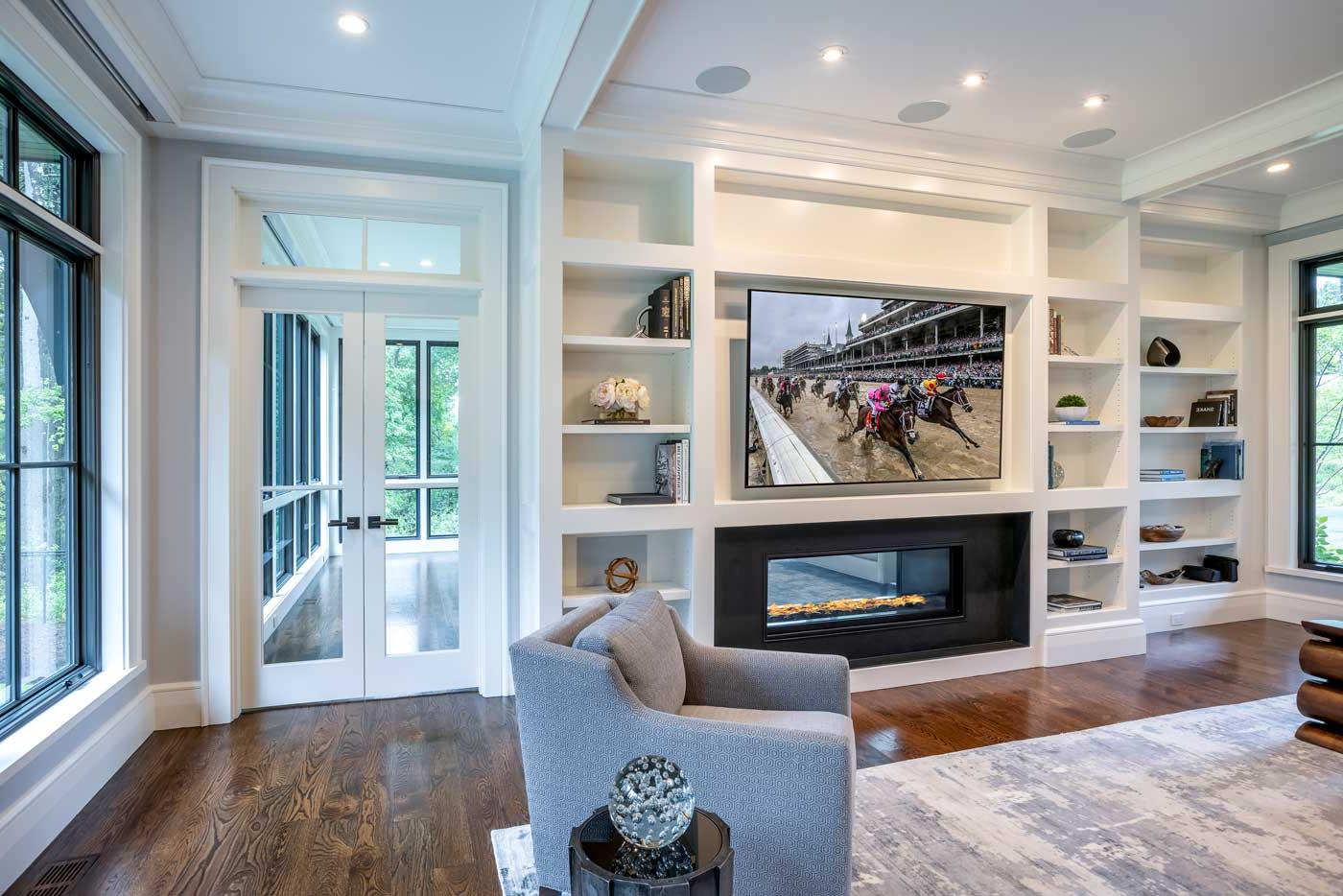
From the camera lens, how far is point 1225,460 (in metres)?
5.18

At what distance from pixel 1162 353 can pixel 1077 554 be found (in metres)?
1.59

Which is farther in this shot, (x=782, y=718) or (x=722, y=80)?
(x=722, y=80)

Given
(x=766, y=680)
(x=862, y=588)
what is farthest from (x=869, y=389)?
(x=766, y=680)

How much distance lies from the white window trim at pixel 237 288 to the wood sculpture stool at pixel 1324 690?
11.7ft

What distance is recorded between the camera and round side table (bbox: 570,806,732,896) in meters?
1.32

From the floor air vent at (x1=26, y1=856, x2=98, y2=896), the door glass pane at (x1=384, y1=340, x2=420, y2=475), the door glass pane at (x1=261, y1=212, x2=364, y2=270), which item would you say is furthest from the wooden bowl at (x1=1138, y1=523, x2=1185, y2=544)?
the floor air vent at (x1=26, y1=856, x2=98, y2=896)

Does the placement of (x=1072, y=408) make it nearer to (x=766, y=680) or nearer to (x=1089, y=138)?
(x=1089, y=138)

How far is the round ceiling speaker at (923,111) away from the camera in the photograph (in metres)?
3.44

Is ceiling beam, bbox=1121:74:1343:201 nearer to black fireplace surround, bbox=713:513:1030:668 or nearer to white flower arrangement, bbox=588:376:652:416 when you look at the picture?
black fireplace surround, bbox=713:513:1030:668

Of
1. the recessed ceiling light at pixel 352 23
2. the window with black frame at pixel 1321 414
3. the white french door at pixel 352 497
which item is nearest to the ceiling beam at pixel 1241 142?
the window with black frame at pixel 1321 414

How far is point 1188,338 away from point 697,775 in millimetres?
5135

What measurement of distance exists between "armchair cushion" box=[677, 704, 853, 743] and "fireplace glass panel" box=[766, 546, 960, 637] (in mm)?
1540

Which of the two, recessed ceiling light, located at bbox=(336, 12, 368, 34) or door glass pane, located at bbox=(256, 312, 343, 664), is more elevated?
recessed ceiling light, located at bbox=(336, 12, 368, 34)

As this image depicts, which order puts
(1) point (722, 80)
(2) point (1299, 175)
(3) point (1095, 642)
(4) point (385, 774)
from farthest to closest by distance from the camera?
(2) point (1299, 175), (3) point (1095, 642), (1) point (722, 80), (4) point (385, 774)
